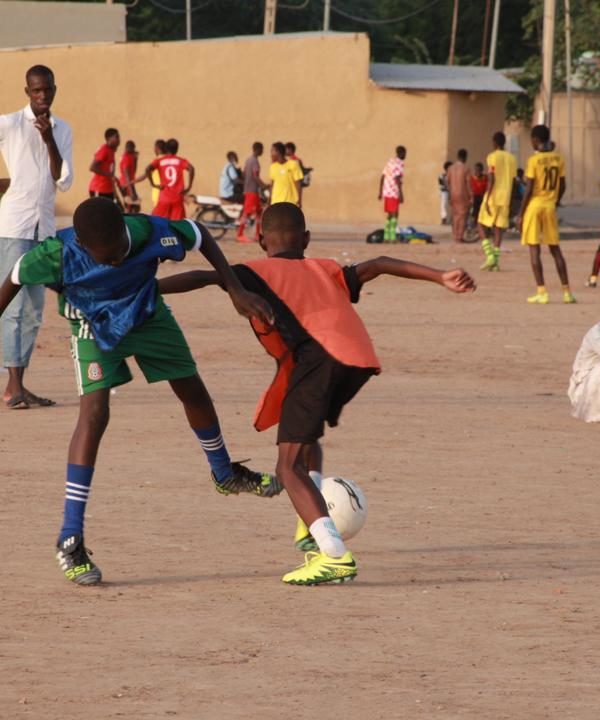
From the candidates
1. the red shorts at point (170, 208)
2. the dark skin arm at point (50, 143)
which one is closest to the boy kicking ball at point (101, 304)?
the dark skin arm at point (50, 143)

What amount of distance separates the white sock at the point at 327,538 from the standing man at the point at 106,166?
56.2 feet

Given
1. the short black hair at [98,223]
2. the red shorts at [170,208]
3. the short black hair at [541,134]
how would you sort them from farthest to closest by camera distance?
the red shorts at [170,208] < the short black hair at [541,134] < the short black hair at [98,223]

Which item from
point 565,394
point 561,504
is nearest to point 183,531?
point 561,504

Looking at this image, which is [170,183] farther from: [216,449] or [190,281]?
[190,281]

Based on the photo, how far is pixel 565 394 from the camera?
11234 millimetres

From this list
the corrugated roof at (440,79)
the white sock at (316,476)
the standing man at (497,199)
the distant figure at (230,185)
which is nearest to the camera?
the white sock at (316,476)

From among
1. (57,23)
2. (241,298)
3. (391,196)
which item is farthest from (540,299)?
(57,23)

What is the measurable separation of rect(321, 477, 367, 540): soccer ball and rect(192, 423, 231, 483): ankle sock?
46cm

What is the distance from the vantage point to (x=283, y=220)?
19.7 feet

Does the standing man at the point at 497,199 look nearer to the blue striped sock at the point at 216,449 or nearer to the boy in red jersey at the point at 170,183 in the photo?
the boy in red jersey at the point at 170,183

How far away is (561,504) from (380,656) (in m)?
2.67

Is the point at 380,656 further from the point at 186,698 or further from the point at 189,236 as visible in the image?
the point at 189,236

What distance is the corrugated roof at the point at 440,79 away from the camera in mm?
34938

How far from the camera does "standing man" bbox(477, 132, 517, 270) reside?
22.2m
